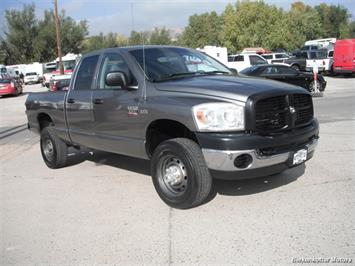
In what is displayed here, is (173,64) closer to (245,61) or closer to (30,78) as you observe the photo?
(245,61)

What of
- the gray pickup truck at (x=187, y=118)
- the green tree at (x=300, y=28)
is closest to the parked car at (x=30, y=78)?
the green tree at (x=300, y=28)

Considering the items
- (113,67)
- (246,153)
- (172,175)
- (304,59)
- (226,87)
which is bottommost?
→ (172,175)

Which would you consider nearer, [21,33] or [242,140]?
[242,140]

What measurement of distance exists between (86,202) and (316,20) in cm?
7672

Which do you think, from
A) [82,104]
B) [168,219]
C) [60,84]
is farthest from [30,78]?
[168,219]

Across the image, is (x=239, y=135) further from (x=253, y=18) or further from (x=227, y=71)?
(x=253, y=18)

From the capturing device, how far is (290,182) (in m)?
6.01

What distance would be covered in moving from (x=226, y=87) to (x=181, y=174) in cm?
109

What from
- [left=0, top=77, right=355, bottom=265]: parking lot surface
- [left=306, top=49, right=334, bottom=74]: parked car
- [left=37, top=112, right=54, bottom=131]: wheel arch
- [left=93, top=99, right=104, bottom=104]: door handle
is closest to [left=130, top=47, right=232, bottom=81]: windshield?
[left=93, top=99, right=104, bottom=104]: door handle

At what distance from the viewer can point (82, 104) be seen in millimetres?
6531

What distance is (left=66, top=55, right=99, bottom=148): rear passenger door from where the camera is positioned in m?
6.46

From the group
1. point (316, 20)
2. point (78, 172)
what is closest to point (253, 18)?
point (316, 20)

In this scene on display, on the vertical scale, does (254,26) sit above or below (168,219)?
above

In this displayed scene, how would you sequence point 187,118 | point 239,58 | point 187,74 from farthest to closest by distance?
point 239,58 < point 187,74 < point 187,118
